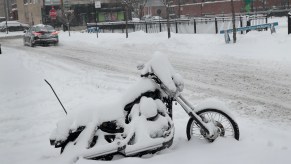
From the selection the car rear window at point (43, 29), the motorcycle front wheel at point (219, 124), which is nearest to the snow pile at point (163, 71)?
the motorcycle front wheel at point (219, 124)

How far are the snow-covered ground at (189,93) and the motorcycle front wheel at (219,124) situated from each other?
0.13 meters

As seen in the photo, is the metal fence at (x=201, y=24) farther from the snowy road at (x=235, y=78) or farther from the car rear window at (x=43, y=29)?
the snowy road at (x=235, y=78)

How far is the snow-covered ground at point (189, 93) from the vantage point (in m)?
5.16

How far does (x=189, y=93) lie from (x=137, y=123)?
14.7ft

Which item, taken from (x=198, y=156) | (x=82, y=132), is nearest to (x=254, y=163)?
(x=198, y=156)

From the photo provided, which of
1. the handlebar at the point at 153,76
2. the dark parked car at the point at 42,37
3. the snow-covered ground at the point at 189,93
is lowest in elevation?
the snow-covered ground at the point at 189,93

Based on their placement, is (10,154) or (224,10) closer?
(10,154)

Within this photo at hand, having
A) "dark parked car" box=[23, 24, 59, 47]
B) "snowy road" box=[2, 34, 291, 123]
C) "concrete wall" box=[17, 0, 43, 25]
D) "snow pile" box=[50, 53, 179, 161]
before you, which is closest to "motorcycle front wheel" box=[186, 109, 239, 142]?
"snow pile" box=[50, 53, 179, 161]

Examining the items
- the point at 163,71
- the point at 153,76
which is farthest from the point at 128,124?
the point at 163,71

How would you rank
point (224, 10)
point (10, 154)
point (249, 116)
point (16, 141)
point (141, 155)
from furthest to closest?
point (224, 10) → point (249, 116) → point (16, 141) → point (10, 154) → point (141, 155)

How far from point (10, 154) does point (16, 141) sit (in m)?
0.64

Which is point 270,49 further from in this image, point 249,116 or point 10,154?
point 10,154

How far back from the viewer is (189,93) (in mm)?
9281

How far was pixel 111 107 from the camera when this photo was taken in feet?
16.9
